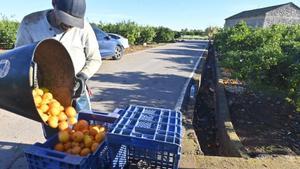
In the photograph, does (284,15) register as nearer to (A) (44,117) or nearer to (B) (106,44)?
(B) (106,44)

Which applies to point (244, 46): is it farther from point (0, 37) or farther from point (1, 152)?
point (0, 37)

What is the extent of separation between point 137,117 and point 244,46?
9.87m

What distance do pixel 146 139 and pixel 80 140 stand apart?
0.72 meters

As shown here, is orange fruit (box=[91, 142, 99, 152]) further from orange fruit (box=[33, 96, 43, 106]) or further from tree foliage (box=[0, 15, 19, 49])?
tree foliage (box=[0, 15, 19, 49])

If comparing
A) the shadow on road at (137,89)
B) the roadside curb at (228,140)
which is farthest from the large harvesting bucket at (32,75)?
the shadow on road at (137,89)

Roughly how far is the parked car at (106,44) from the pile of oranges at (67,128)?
12242mm

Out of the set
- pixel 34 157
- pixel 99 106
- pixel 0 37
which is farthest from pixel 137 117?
pixel 0 37

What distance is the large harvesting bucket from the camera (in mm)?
2270

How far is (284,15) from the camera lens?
216ft

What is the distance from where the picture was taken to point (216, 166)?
355cm

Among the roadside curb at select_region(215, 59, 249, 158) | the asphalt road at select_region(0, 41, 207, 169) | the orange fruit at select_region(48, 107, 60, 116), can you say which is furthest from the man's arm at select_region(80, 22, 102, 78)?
the roadside curb at select_region(215, 59, 249, 158)

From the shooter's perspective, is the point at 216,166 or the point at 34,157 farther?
the point at 216,166

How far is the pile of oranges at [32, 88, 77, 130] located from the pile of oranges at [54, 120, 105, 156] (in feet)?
0.37

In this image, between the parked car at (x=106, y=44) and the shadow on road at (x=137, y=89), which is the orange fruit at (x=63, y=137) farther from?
the parked car at (x=106, y=44)
